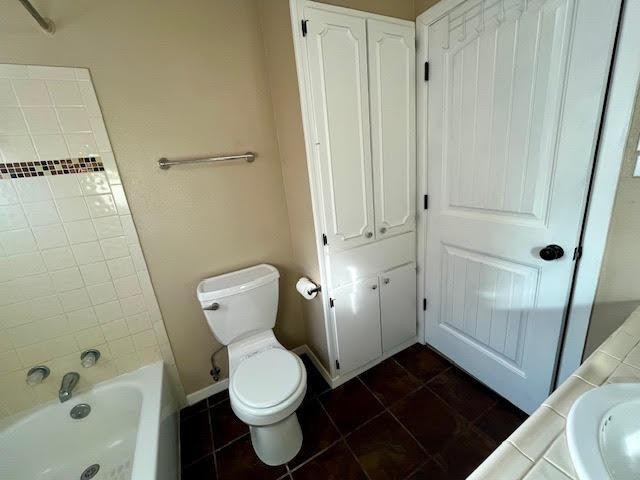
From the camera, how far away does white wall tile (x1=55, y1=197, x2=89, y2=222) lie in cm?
121

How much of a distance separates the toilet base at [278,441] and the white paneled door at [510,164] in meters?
1.08

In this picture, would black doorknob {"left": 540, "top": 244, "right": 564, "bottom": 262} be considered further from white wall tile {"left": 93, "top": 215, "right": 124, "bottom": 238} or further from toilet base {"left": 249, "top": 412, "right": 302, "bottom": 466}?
white wall tile {"left": 93, "top": 215, "right": 124, "bottom": 238}

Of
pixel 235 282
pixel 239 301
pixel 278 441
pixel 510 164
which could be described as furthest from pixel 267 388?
pixel 510 164

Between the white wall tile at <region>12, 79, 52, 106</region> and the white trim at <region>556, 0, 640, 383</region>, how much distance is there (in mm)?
2088

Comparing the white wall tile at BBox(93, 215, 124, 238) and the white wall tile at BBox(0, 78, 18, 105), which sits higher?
the white wall tile at BBox(0, 78, 18, 105)

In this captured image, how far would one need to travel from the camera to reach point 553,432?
20.6 inches

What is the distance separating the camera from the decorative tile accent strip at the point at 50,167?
3.66ft

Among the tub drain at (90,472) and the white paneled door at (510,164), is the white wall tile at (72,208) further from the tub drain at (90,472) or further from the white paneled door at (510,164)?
the white paneled door at (510,164)

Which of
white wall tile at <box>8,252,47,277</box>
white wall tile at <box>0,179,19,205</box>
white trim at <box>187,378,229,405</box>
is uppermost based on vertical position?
white wall tile at <box>0,179,19,205</box>

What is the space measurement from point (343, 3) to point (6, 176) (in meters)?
1.59

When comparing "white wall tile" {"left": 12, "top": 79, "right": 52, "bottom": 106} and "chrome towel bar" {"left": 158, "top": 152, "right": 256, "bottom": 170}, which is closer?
"white wall tile" {"left": 12, "top": 79, "right": 52, "bottom": 106}

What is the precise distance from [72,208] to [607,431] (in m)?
1.87

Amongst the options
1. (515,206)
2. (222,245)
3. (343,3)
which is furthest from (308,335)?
(343,3)

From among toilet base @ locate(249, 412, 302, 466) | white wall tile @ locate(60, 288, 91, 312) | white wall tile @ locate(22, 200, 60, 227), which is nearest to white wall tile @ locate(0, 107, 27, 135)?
white wall tile @ locate(22, 200, 60, 227)
